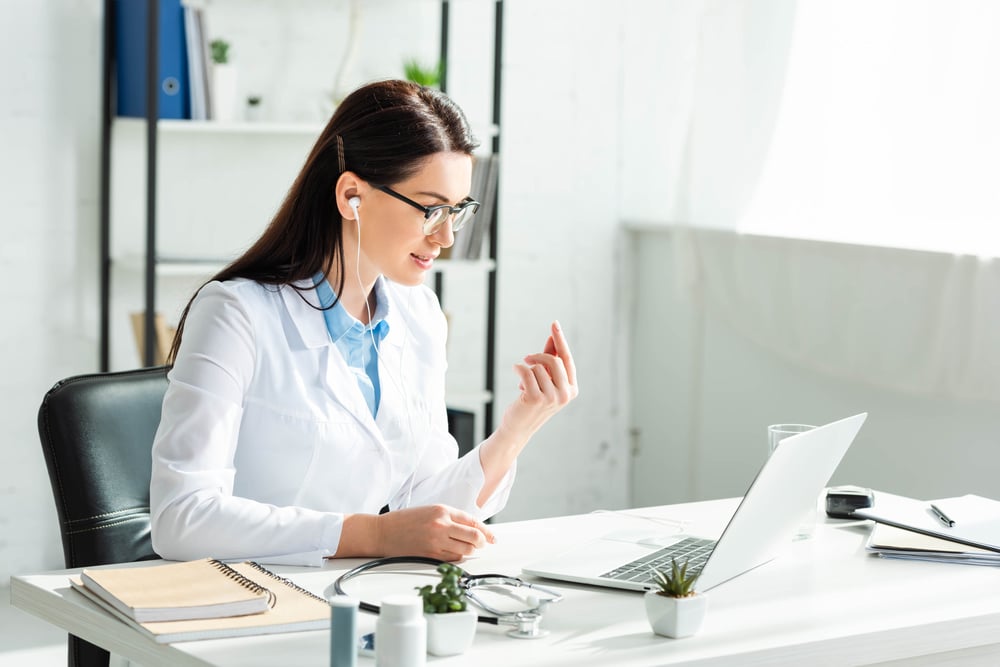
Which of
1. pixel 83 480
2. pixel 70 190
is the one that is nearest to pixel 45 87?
pixel 70 190

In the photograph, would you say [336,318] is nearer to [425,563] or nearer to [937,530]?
[425,563]

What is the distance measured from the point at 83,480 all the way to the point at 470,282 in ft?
7.90

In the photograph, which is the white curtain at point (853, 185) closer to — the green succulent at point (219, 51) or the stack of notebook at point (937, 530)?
the stack of notebook at point (937, 530)

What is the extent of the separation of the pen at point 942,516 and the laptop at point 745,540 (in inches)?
10.7

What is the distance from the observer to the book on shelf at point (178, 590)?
125cm

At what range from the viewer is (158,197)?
353 cm

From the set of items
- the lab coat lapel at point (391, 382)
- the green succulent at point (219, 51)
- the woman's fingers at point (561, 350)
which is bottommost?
the lab coat lapel at point (391, 382)

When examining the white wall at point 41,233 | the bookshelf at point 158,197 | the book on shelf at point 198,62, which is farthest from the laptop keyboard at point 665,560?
the white wall at point 41,233

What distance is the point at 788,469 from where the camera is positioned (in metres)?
1.41

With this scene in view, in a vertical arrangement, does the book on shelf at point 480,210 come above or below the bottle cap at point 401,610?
above

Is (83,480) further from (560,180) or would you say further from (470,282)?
(560,180)

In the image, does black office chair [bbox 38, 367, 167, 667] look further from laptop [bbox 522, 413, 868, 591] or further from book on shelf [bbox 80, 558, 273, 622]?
laptop [bbox 522, 413, 868, 591]

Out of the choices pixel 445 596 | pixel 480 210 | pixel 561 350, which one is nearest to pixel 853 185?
pixel 480 210

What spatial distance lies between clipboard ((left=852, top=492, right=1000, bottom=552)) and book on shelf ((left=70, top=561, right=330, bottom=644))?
85cm
